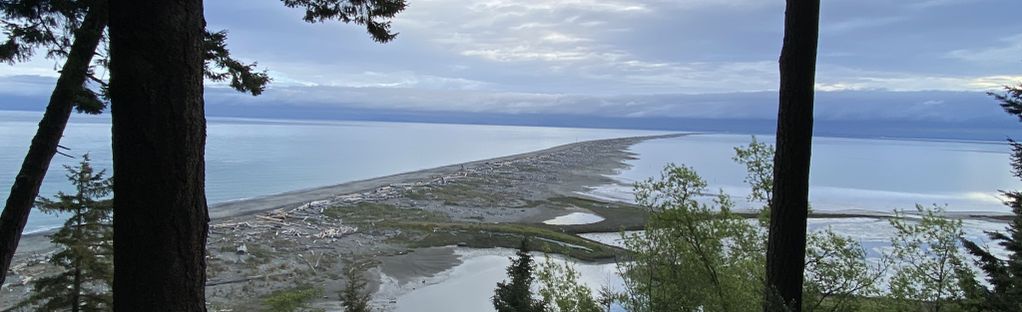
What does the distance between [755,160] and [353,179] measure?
49.9 meters

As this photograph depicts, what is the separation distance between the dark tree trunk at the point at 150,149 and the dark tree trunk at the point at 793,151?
202 inches

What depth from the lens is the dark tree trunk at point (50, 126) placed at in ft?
23.3

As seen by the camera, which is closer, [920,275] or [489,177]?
[920,275]

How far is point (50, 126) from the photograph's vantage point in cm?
723

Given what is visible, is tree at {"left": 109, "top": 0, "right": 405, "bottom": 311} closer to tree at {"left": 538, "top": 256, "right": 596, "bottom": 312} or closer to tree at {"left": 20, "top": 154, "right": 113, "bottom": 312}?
tree at {"left": 20, "top": 154, "right": 113, "bottom": 312}

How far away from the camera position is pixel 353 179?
56.4 m

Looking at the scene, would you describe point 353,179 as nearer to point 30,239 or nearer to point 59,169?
point 59,169

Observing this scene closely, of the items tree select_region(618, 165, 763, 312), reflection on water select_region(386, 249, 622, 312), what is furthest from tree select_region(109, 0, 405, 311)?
reflection on water select_region(386, 249, 622, 312)

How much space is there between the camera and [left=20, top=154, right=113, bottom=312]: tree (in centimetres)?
986

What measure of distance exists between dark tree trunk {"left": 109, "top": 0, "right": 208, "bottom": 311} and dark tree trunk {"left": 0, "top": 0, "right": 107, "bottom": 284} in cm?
500

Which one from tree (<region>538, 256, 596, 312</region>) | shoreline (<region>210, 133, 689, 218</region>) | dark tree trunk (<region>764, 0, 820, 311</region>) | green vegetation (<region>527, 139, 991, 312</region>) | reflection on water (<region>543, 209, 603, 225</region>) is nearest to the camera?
dark tree trunk (<region>764, 0, 820, 311</region>)

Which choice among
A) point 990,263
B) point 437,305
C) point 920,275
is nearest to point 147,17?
point 920,275

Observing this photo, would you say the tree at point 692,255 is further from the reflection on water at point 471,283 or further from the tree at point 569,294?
the reflection on water at point 471,283

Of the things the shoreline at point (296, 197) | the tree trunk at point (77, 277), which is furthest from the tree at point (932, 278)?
the shoreline at point (296, 197)
